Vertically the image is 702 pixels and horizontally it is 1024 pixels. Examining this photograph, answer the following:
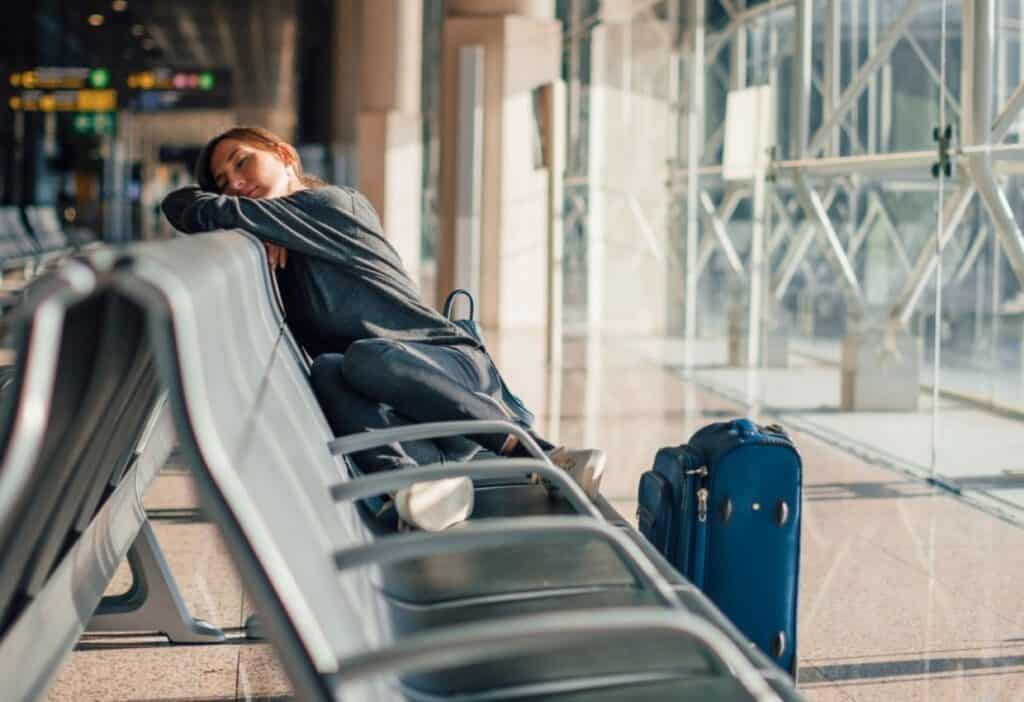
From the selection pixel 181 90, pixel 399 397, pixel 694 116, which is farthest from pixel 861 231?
pixel 181 90

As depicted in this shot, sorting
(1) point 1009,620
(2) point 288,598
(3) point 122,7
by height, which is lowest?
(1) point 1009,620

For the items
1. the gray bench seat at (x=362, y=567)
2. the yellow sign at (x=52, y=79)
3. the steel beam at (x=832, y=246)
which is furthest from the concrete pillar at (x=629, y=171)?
the yellow sign at (x=52, y=79)

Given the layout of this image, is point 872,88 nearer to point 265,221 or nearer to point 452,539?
point 265,221

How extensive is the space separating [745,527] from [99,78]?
93.8 feet

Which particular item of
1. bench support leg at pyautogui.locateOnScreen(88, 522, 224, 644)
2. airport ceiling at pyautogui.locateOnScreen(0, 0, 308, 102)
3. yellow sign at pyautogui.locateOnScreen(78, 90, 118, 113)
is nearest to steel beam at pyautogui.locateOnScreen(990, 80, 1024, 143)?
bench support leg at pyautogui.locateOnScreen(88, 522, 224, 644)

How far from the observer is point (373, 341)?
3518 mm

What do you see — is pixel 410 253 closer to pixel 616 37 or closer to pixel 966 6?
pixel 616 37

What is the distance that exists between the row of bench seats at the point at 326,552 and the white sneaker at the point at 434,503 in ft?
0.25

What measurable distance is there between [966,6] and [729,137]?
3.57 m

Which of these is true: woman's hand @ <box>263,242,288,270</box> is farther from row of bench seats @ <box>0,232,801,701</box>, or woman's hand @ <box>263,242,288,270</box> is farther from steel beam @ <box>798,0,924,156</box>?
steel beam @ <box>798,0,924,156</box>

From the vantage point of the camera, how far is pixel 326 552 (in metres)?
1.86

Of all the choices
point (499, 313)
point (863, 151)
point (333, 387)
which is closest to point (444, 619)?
point (333, 387)

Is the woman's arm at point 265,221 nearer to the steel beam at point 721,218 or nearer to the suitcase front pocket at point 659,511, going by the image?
the suitcase front pocket at point 659,511

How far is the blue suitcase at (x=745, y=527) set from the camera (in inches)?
117
